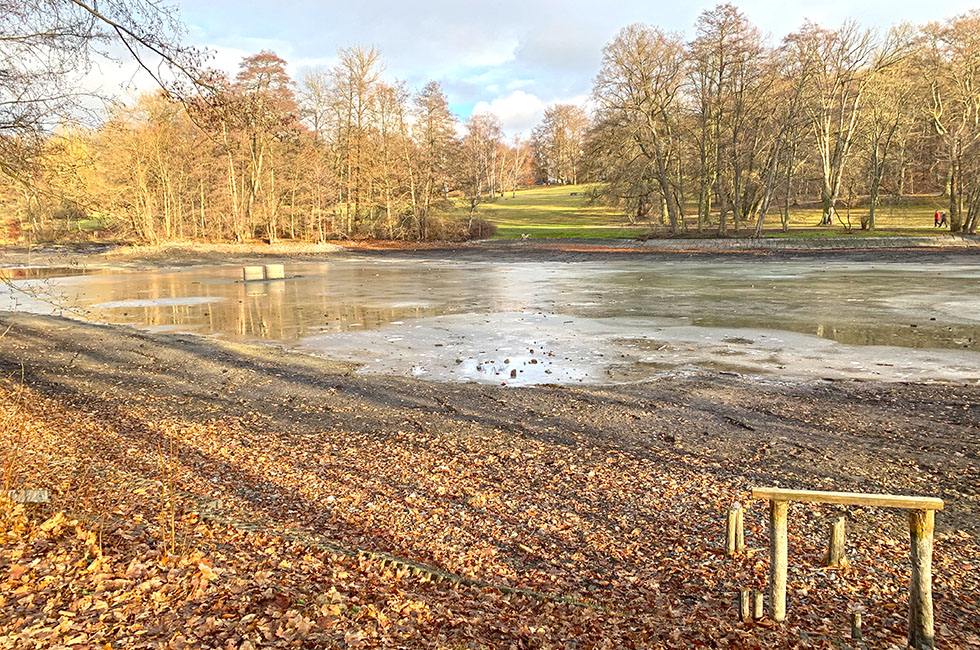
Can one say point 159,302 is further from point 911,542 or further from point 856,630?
point 911,542

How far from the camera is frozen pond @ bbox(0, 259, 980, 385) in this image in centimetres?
1165

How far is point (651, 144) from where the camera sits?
43.6 metres

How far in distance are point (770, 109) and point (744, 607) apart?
42534 mm

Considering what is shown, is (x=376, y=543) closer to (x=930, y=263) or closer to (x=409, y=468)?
(x=409, y=468)

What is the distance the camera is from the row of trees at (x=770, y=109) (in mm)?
40312

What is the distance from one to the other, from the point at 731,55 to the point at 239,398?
40.6m

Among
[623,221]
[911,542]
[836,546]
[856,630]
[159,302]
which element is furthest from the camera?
[623,221]

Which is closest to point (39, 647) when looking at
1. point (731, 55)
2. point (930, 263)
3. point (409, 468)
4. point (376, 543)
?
point (376, 543)

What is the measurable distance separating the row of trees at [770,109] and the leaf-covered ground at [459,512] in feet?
118

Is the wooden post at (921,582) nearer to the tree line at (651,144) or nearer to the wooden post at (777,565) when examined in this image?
the wooden post at (777,565)

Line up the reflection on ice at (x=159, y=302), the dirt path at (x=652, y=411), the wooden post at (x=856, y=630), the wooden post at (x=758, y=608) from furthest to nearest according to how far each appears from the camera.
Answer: the reflection on ice at (x=159, y=302)
the dirt path at (x=652, y=411)
the wooden post at (x=758, y=608)
the wooden post at (x=856, y=630)

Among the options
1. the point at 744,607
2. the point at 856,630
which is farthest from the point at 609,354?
the point at 856,630

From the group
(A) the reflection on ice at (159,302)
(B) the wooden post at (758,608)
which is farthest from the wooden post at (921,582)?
(A) the reflection on ice at (159,302)

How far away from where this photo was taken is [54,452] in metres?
6.65
